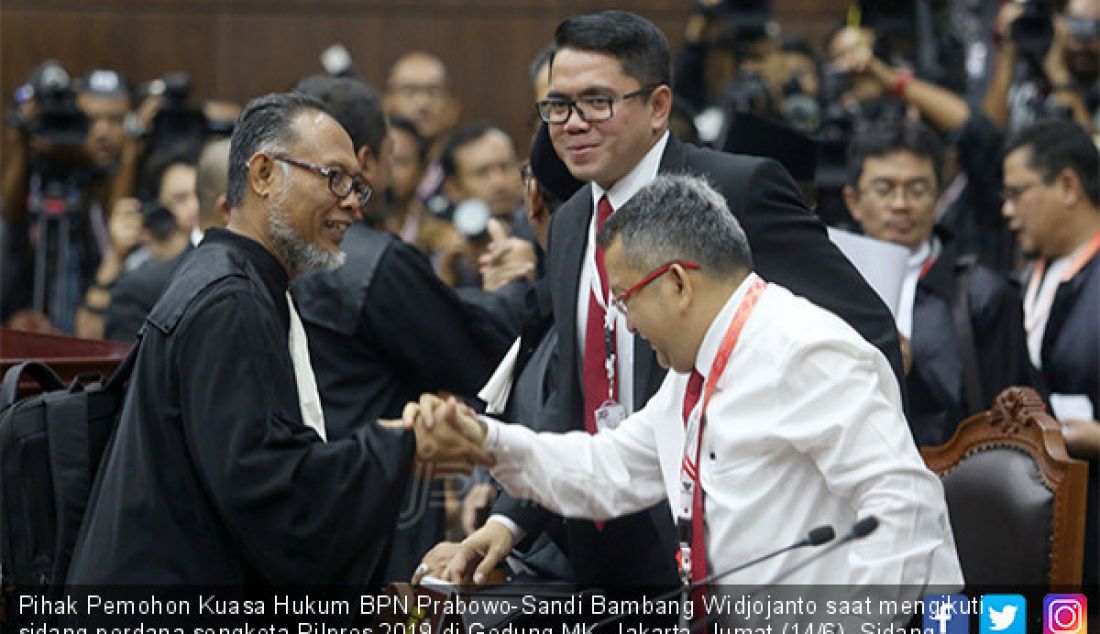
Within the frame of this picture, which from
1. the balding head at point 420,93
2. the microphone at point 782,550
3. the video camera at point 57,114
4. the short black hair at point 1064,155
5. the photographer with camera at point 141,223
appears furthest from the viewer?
the balding head at point 420,93

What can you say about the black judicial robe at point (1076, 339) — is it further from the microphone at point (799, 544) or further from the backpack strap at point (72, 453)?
the backpack strap at point (72, 453)

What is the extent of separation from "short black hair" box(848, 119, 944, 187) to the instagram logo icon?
173 cm

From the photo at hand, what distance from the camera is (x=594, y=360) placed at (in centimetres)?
349

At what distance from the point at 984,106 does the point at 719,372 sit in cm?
433

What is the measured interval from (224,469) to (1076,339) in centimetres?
266

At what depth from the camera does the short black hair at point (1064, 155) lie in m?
4.90

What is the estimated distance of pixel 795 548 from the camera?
8.84 feet

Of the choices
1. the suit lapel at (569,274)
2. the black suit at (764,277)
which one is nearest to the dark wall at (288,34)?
the suit lapel at (569,274)

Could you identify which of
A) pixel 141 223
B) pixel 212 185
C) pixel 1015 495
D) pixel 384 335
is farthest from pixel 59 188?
pixel 1015 495

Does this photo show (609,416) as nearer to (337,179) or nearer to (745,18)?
(337,179)

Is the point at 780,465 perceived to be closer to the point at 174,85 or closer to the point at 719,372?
the point at 719,372

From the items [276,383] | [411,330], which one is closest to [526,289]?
[411,330]

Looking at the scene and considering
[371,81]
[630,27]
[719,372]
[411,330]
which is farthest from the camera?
[371,81]

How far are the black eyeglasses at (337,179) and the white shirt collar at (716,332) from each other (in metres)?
0.75
